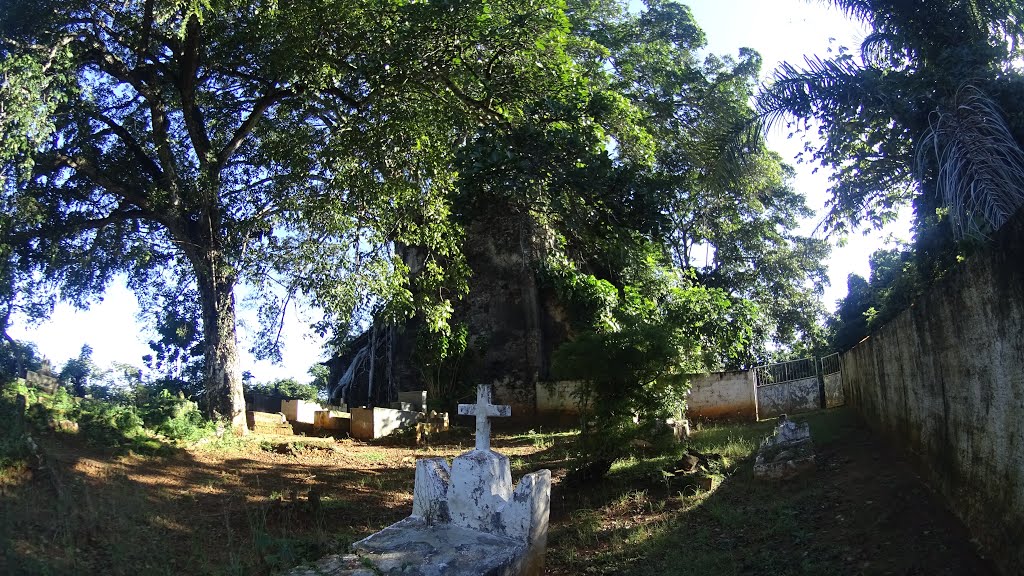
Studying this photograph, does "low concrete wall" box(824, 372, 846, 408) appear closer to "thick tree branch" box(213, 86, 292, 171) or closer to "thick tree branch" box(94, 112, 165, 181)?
"thick tree branch" box(213, 86, 292, 171)

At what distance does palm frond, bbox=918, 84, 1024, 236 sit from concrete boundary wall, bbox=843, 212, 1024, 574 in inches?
24.1

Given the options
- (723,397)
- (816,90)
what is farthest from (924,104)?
(723,397)

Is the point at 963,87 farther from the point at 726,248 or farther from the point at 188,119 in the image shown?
the point at 726,248

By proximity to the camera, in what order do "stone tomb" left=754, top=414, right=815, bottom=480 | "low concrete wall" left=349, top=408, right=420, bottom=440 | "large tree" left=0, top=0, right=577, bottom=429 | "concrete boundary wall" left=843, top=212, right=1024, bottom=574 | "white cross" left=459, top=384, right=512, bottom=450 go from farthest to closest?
"low concrete wall" left=349, top=408, right=420, bottom=440, "large tree" left=0, top=0, right=577, bottom=429, "stone tomb" left=754, top=414, right=815, bottom=480, "white cross" left=459, top=384, right=512, bottom=450, "concrete boundary wall" left=843, top=212, right=1024, bottom=574

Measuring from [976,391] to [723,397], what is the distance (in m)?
10.6

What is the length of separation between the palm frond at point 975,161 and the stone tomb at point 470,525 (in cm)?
372

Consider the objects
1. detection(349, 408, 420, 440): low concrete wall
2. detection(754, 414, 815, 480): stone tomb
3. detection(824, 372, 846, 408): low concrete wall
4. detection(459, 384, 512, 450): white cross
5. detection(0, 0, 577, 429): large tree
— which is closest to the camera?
detection(459, 384, 512, 450): white cross

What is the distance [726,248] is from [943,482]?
2107 centimetres

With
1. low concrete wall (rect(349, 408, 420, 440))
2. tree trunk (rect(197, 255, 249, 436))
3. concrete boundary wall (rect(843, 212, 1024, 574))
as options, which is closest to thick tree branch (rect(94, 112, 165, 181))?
tree trunk (rect(197, 255, 249, 436))

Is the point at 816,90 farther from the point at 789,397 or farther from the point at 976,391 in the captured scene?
the point at 789,397

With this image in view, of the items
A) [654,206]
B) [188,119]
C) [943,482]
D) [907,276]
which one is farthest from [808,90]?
[188,119]

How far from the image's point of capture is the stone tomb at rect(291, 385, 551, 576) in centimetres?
453

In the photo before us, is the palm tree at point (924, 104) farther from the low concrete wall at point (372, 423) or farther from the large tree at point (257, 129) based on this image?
the low concrete wall at point (372, 423)

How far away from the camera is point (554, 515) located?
8336mm
